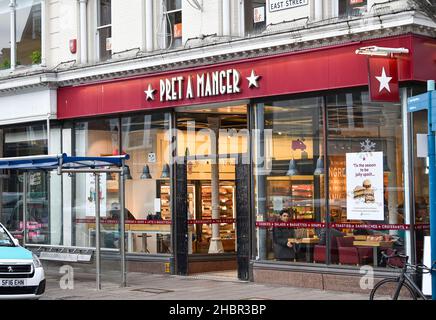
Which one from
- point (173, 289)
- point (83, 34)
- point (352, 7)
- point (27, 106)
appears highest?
point (83, 34)

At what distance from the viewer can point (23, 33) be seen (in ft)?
75.9

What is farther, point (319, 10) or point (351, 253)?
point (319, 10)

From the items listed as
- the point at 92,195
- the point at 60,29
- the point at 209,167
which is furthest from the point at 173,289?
the point at 60,29

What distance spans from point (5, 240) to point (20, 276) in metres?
1.78

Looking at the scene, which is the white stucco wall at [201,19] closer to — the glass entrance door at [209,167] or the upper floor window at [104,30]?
the glass entrance door at [209,167]

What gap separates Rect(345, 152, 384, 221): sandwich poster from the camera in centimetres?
1490

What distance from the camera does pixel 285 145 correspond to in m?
16.6

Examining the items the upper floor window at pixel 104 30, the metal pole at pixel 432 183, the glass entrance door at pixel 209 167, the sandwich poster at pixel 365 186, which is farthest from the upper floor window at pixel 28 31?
the metal pole at pixel 432 183

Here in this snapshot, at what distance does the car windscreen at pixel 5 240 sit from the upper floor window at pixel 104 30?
6465 mm

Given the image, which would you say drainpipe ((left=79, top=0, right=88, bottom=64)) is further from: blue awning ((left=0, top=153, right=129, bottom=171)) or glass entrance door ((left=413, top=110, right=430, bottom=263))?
glass entrance door ((left=413, top=110, right=430, bottom=263))

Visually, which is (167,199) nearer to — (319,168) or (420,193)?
(319,168)

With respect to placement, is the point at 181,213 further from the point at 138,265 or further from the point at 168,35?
the point at 168,35

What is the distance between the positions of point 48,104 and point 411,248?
10.8 metres

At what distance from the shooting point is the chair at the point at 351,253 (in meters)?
15.1
